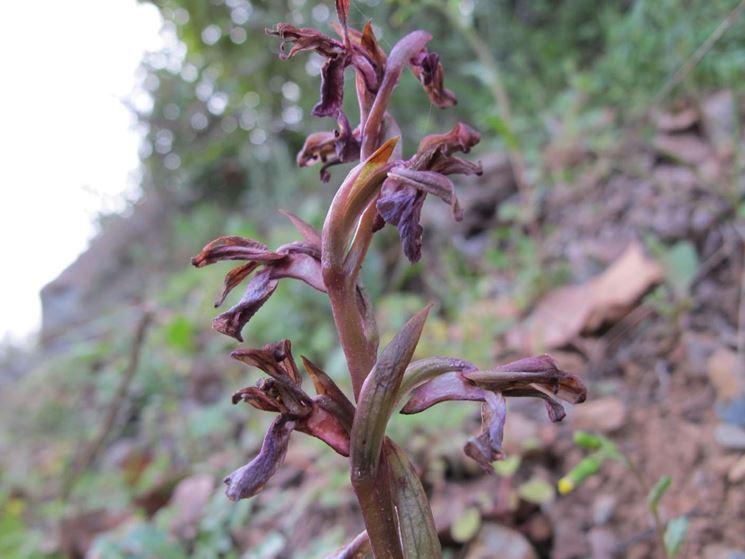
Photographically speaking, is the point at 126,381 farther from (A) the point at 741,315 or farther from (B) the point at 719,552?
(A) the point at 741,315

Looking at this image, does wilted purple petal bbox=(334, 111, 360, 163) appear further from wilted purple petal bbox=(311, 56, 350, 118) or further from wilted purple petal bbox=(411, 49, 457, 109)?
wilted purple petal bbox=(411, 49, 457, 109)

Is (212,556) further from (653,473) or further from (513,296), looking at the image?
(513,296)

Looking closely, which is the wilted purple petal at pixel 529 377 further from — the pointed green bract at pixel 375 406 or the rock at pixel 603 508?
the rock at pixel 603 508

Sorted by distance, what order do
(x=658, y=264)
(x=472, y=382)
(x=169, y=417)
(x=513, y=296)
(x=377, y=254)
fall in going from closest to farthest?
(x=472, y=382) → (x=658, y=264) → (x=513, y=296) → (x=169, y=417) → (x=377, y=254)

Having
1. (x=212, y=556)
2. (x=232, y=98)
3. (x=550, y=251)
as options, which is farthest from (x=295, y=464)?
(x=232, y=98)

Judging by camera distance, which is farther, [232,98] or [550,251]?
[232,98]

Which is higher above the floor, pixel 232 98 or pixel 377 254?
pixel 232 98
